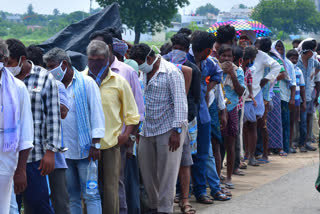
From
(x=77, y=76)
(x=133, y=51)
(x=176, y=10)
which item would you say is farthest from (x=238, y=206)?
(x=176, y=10)

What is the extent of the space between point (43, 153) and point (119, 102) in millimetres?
1343

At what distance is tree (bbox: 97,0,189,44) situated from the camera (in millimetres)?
72688

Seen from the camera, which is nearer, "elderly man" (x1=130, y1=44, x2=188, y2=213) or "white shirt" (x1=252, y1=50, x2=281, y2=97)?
"elderly man" (x1=130, y1=44, x2=188, y2=213)

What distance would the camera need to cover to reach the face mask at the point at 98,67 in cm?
673

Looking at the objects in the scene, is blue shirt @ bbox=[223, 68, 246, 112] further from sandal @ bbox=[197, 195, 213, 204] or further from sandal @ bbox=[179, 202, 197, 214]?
sandal @ bbox=[179, 202, 197, 214]

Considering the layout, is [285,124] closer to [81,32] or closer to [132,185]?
[81,32]

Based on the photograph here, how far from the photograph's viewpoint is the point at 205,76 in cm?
862

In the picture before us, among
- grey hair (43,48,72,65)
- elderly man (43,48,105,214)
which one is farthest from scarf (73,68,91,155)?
grey hair (43,48,72,65)

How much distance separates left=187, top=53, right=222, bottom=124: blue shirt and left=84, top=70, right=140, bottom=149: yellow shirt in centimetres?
175

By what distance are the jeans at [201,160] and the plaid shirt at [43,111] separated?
121 inches

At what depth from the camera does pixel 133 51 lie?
24.6ft

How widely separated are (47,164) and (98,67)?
1485 millimetres

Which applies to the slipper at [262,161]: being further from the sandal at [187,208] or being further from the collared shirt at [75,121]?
the collared shirt at [75,121]

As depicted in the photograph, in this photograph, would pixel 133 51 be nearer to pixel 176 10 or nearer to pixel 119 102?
pixel 119 102
